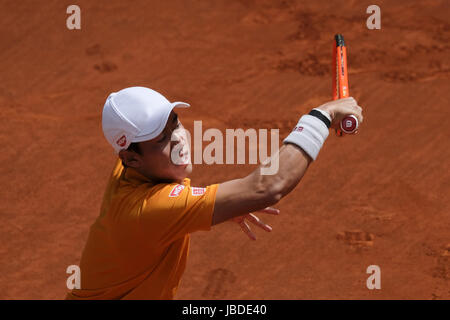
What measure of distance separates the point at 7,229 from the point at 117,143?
161 inches

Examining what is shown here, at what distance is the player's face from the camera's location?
11.3ft

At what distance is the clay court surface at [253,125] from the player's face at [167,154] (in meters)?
2.96

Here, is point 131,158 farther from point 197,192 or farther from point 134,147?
point 197,192

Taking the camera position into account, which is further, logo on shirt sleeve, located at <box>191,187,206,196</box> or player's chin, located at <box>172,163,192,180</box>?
player's chin, located at <box>172,163,192,180</box>

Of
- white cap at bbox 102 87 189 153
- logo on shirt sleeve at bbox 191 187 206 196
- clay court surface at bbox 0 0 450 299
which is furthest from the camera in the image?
clay court surface at bbox 0 0 450 299

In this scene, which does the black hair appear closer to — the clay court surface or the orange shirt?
the orange shirt

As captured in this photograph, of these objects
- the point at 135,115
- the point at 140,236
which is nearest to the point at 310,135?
the point at 135,115

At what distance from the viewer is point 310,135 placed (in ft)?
Result: 10.4

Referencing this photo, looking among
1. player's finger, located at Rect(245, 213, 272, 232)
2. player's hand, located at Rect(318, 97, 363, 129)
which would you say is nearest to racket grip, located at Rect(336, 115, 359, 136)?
player's hand, located at Rect(318, 97, 363, 129)

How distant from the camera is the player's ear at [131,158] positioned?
11.5 feet

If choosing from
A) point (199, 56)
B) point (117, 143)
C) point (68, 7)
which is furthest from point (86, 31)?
point (117, 143)

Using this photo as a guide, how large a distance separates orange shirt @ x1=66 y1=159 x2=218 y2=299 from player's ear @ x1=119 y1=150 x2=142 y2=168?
7cm

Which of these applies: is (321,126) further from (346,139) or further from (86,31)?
(86,31)

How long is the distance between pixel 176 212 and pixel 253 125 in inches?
200
